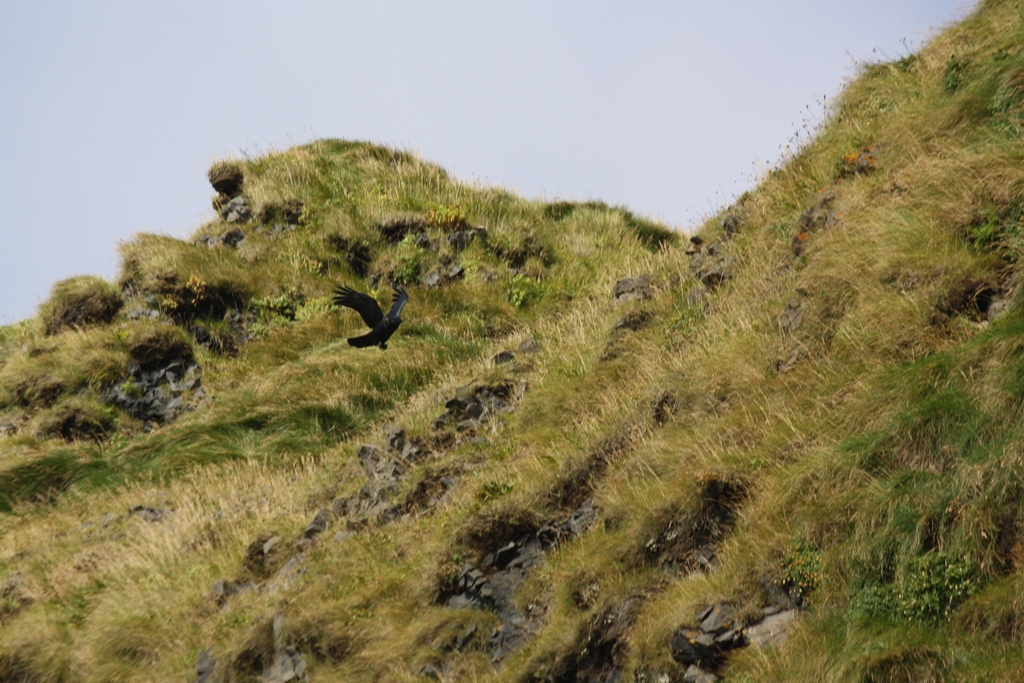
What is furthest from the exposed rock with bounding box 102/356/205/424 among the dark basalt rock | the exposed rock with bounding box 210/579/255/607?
the exposed rock with bounding box 210/579/255/607

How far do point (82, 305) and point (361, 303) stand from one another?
31.9 ft

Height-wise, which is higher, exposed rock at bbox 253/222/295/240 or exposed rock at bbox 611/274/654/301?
exposed rock at bbox 253/222/295/240

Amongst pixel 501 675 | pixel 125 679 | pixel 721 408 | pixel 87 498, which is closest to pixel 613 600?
pixel 501 675

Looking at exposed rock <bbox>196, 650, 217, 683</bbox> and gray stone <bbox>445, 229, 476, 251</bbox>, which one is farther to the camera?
gray stone <bbox>445, 229, 476, 251</bbox>

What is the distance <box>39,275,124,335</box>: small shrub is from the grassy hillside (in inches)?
3.3

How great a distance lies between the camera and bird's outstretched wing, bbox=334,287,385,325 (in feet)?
38.6

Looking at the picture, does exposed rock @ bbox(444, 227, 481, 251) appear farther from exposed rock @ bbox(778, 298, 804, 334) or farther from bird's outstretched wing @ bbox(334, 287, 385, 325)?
exposed rock @ bbox(778, 298, 804, 334)

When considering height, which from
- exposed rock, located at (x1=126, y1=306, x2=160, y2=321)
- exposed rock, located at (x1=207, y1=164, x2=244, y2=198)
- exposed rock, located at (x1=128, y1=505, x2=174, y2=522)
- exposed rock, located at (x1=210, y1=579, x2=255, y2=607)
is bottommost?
exposed rock, located at (x1=210, y1=579, x2=255, y2=607)

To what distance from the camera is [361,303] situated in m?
12.3

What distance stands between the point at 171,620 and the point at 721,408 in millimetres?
6337

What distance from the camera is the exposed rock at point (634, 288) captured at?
1392 centimetres

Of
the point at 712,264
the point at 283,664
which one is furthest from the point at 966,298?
the point at 283,664

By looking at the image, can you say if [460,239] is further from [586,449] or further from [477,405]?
[586,449]

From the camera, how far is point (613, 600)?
25.2 feet
